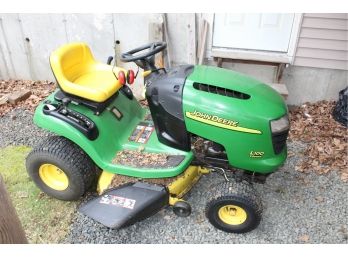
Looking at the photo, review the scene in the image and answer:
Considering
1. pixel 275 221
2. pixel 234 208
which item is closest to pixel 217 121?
pixel 234 208

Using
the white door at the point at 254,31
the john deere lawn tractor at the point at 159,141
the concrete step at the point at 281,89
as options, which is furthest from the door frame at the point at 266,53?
Result: the john deere lawn tractor at the point at 159,141

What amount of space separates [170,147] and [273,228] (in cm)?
99

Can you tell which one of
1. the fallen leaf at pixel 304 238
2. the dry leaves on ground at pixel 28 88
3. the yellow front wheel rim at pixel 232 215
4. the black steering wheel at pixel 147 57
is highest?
the black steering wheel at pixel 147 57

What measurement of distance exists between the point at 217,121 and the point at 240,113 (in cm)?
16

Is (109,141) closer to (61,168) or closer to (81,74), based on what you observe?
(61,168)

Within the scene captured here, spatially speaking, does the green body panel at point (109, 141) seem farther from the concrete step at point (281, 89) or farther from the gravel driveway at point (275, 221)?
the concrete step at point (281, 89)

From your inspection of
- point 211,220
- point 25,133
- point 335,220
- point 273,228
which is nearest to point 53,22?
point 25,133

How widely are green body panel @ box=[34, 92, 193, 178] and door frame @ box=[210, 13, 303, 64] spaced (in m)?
1.85

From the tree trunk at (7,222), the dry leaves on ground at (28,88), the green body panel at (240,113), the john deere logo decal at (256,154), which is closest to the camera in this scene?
the tree trunk at (7,222)

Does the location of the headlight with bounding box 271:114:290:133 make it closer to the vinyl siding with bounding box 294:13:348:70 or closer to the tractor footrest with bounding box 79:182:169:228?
the tractor footrest with bounding box 79:182:169:228

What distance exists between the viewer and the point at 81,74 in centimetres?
284

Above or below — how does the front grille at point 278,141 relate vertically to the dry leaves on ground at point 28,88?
above

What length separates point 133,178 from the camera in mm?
2541

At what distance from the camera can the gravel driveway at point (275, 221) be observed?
2.48 metres
